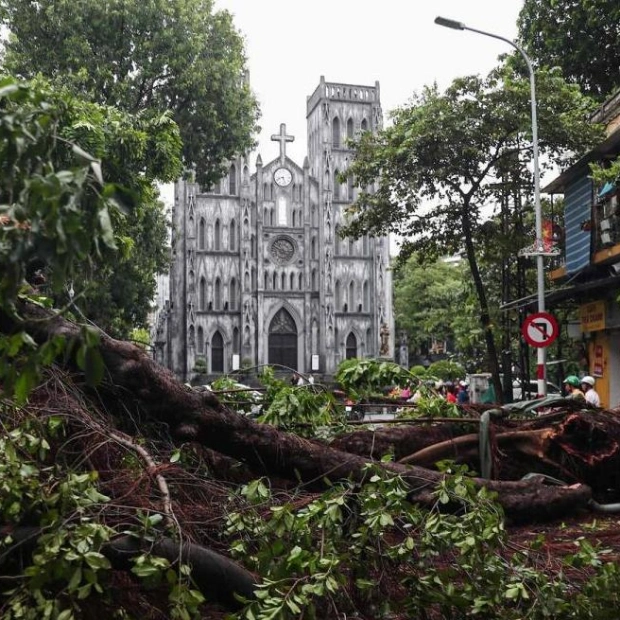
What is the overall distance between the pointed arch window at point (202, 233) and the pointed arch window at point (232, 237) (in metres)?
1.67

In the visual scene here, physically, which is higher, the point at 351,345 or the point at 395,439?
the point at 351,345

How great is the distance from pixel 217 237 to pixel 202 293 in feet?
12.7

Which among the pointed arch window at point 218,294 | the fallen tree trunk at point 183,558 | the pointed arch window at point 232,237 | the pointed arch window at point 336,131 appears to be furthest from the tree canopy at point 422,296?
the fallen tree trunk at point 183,558

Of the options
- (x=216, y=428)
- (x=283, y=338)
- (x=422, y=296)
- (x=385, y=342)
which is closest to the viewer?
(x=216, y=428)

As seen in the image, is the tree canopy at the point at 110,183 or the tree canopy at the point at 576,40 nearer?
the tree canopy at the point at 110,183

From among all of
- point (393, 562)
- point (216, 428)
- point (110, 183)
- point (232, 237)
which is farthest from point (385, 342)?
point (110, 183)

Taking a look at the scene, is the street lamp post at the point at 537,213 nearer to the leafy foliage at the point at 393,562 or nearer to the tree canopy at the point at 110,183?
the tree canopy at the point at 110,183

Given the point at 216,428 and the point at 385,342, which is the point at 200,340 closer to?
the point at 385,342

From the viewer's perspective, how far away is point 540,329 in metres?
13.7

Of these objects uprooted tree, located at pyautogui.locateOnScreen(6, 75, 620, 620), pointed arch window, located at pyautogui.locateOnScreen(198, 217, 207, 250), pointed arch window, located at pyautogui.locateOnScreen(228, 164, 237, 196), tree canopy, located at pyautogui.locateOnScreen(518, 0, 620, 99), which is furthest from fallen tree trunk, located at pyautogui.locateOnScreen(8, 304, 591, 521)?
pointed arch window, located at pyautogui.locateOnScreen(228, 164, 237, 196)

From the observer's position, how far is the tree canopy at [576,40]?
21.4 m

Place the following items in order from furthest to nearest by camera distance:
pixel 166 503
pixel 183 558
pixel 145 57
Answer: pixel 145 57 < pixel 166 503 < pixel 183 558

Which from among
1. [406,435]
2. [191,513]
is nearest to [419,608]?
[191,513]

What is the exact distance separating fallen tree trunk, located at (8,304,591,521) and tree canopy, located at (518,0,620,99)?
18740mm
